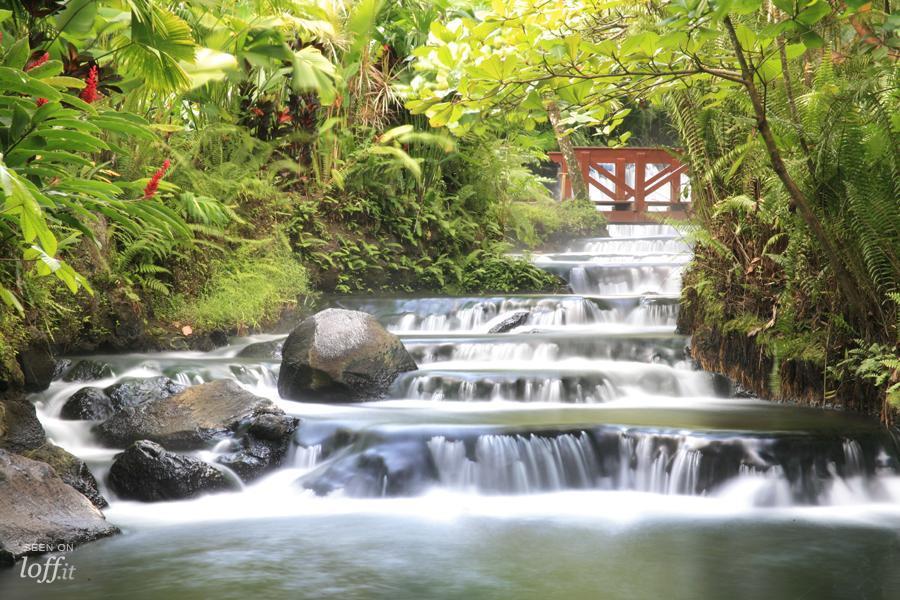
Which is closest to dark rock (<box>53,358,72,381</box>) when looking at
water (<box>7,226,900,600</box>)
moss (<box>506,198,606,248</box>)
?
water (<box>7,226,900,600</box>)

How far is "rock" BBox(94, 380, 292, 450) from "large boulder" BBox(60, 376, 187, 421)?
237 millimetres

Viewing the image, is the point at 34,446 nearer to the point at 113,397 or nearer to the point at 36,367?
the point at 113,397

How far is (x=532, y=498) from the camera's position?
582 centimetres

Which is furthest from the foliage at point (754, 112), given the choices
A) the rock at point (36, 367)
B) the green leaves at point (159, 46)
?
the rock at point (36, 367)

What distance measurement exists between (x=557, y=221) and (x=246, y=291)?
715 centimetres

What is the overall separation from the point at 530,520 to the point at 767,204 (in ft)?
10.5

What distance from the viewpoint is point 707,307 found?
8.17 m

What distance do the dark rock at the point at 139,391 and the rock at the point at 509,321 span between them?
3839 millimetres

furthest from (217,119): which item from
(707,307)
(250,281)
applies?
(707,307)

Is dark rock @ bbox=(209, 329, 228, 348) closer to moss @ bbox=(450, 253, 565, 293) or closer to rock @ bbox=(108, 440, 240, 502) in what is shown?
moss @ bbox=(450, 253, 565, 293)

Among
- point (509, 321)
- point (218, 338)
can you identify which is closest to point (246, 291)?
point (218, 338)

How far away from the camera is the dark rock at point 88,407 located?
23.0ft

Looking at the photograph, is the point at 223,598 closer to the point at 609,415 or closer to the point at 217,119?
the point at 609,415

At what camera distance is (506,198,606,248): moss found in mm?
15322
